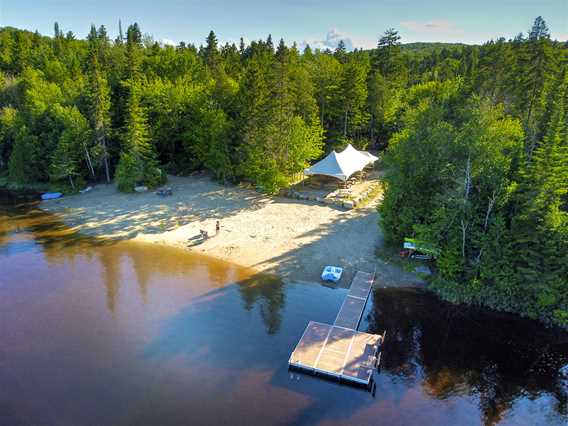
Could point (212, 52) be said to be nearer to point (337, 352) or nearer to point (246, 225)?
point (246, 225)

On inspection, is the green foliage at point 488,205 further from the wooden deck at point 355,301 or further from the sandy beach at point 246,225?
the wooden deck at point 355,301

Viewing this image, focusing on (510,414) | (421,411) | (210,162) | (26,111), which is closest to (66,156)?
(26,111)

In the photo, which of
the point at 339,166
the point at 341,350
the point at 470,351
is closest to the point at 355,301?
the point at 341,350

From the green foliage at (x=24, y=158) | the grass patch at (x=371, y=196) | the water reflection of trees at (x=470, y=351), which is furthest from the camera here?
the green foliage at (x=24, y=158)

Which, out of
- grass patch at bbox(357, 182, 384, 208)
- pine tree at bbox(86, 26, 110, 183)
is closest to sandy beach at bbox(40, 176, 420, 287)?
grass patch at bbox(357, 182, 384, 208)

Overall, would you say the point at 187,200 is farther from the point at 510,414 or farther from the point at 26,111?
the point at 510,414

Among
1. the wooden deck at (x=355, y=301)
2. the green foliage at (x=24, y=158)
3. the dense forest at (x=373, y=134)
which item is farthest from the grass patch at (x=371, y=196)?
the green foliage at (x=24, y=158)
